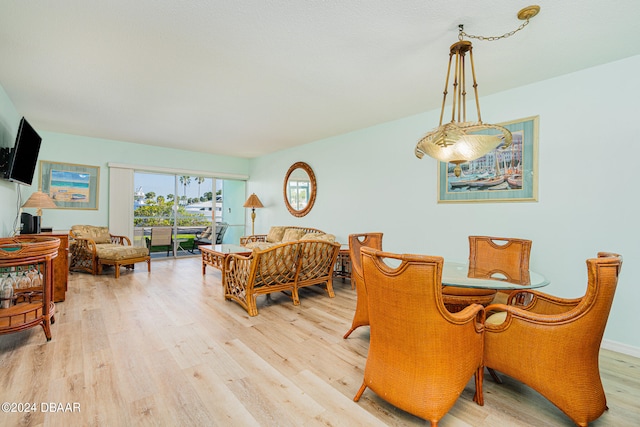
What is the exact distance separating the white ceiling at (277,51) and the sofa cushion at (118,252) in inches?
83.1

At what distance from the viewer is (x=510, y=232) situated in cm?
307

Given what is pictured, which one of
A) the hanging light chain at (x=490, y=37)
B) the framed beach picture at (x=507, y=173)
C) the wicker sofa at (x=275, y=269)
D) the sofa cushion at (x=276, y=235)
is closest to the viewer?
the hanging light chain at (x=490, y=37)

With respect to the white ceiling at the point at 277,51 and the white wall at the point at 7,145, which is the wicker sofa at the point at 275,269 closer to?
the white ceiling at the point at 277,51

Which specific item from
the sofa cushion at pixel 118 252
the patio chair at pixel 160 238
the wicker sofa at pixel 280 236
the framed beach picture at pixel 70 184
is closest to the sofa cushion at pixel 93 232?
the sofa cushion at pixel 118 252

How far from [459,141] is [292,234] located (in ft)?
12.6

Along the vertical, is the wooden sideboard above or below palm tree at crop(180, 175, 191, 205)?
below

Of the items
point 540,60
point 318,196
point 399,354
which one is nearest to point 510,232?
point 540,60

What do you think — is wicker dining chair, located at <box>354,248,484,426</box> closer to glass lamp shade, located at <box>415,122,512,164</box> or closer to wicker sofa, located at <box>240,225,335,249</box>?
glass lamp shade, located at <box>415,122,512,164</box>

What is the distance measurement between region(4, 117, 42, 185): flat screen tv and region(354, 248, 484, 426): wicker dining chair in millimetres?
3971

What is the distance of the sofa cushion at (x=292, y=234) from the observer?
533cm

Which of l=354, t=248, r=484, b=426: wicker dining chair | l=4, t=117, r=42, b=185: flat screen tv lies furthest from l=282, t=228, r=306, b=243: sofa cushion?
l=354, t=248, r=484, b=426: wicker dining chair

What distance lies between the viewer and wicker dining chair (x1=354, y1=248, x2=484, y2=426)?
135cm

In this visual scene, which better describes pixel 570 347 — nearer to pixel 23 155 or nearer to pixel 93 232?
pixel 23 155

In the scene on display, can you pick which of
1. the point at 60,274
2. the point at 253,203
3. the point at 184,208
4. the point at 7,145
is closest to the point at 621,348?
the point at 60,274
